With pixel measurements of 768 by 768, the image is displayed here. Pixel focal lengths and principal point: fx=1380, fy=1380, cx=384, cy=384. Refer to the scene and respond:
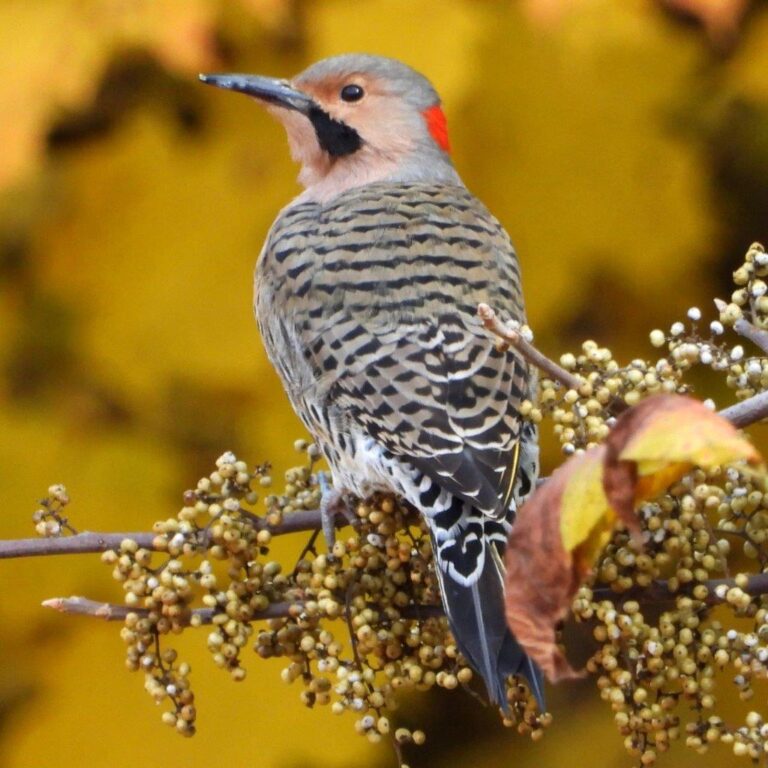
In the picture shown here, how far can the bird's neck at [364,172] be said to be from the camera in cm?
291

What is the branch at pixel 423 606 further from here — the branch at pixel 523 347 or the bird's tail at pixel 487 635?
the branch at pixel 523 347

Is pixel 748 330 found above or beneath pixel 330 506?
beneath

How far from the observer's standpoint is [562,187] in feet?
10.4

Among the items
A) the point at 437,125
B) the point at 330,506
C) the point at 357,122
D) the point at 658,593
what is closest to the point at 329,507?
the point at 330,506

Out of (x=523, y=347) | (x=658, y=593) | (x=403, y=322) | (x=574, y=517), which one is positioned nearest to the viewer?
(x=574, y=517)

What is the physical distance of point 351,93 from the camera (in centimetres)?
297

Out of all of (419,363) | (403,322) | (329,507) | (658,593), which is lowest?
(658,593)

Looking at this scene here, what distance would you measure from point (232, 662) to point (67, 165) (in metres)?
1.81

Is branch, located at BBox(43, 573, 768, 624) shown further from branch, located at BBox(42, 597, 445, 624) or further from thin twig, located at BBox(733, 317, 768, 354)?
thin twig, located at BBox(733, 317, 768, 354)

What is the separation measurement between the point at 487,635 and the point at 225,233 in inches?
65.1

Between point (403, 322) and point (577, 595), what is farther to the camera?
point (403, 322)

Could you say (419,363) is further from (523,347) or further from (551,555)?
(551,555)

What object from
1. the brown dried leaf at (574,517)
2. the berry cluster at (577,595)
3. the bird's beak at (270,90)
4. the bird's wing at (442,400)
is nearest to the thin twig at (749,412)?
the berry cluster at (577,595)

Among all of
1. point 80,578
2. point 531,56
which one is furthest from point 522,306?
point 80,578
